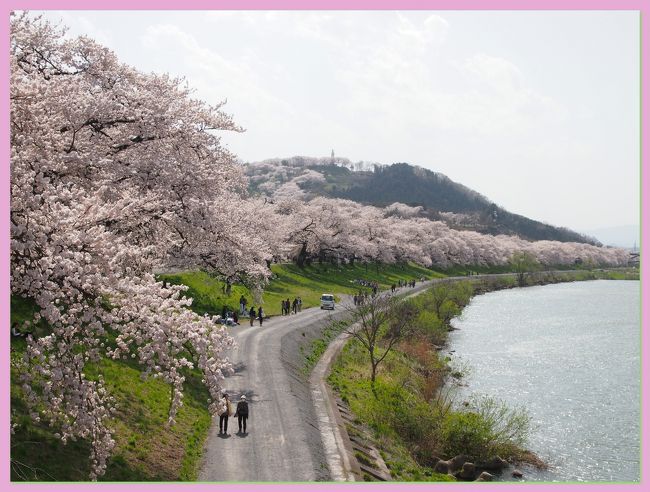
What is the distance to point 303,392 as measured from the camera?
3209 centimetres

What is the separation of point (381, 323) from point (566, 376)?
Answer: 17.0m

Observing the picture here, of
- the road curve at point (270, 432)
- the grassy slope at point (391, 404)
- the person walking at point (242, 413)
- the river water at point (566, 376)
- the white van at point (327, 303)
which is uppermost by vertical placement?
the white van at point (327, 303)

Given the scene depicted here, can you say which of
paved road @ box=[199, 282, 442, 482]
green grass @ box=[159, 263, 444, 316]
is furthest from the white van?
paved road @ box=[199, 282, 442, 482]

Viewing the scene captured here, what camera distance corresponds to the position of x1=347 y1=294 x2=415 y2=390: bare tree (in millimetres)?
43969

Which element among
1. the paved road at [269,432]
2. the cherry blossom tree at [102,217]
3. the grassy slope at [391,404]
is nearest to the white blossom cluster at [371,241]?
the grassy slope at [391,404]

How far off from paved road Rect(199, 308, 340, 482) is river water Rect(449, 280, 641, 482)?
12.0 m

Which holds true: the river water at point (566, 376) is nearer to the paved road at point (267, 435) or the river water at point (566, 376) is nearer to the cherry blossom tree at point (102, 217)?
the paved road at point (267, 435)

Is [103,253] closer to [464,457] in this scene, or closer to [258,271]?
[464,457]

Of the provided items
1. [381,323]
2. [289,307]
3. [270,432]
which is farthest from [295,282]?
[270,432]

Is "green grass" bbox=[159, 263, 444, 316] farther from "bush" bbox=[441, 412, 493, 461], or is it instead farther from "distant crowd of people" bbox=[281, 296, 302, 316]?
"bush" bbox=[441, 412, 493, 461]

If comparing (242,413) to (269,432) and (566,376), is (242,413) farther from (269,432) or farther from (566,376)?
(566,376)

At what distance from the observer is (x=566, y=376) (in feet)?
160

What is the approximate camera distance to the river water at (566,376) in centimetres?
3244

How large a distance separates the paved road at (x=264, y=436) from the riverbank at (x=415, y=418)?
12.6ft
